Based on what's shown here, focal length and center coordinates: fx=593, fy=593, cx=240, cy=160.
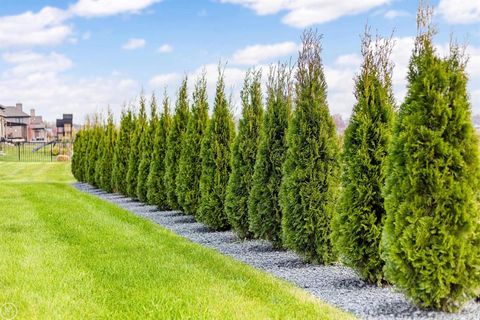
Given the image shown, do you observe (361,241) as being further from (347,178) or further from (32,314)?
(32,314)

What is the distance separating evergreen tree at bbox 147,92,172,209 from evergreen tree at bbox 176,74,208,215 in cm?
189

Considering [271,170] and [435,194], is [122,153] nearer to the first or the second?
[271,170]

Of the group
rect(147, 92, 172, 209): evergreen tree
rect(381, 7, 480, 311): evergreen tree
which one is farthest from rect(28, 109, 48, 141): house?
rect(381, 7, 480, 311): evergreen tree

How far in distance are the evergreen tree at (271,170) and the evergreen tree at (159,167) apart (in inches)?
248

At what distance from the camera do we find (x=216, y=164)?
41.9 ft

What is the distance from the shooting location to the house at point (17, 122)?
8817 cm

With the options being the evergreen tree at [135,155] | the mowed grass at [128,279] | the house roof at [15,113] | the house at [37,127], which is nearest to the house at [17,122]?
the house roof at [15,113]

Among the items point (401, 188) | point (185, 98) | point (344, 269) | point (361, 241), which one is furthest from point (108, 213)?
point (401, 188)

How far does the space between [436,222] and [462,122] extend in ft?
3.63

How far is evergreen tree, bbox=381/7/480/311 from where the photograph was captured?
6230 millimetres

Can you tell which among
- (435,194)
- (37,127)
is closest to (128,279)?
(435,194)

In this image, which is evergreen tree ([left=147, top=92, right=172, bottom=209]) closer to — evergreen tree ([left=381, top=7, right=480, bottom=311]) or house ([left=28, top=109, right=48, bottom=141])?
evergreen tree ([left=381, top=7, right=480, bottom=311])

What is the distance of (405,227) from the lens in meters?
6.39

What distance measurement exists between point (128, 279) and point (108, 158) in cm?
1649
